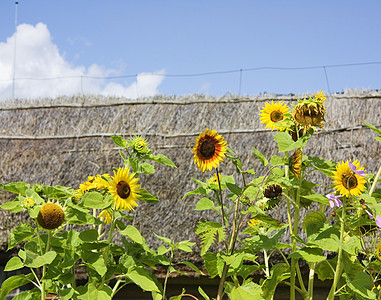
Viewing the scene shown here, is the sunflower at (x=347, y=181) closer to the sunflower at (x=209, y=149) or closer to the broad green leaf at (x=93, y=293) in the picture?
the sunflower at (x=209, y=149)

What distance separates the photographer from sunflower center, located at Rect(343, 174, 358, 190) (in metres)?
1.38

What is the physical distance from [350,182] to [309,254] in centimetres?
23

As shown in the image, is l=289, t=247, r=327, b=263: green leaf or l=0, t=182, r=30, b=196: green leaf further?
l=0, t=182, r=30, b=196: green leaf

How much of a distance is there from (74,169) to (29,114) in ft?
3.51

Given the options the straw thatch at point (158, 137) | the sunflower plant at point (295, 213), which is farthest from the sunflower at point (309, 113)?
the straw thatch at point (158, 137)

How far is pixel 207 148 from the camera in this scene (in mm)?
1386

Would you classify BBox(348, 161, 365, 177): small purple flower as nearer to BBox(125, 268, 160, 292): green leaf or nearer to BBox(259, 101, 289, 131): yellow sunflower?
BBox(259, 101, 289, 131): yellow sunflower

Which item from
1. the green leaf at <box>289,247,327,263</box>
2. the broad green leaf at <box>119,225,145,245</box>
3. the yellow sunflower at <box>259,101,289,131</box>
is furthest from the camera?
the yellow sunflower at <box>259,101,289,131</box>

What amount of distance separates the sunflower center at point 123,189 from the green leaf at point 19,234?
316mm

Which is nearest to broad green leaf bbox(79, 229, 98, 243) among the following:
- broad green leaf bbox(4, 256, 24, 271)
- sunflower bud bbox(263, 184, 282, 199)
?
broad green leaf bbox(4, 256, 24, 271)

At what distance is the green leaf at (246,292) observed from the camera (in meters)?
1.33

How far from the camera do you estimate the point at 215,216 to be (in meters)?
4.18

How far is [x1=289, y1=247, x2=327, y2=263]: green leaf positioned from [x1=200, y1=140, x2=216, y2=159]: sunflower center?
0.34 meters

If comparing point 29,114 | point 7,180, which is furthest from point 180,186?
point 29,114
